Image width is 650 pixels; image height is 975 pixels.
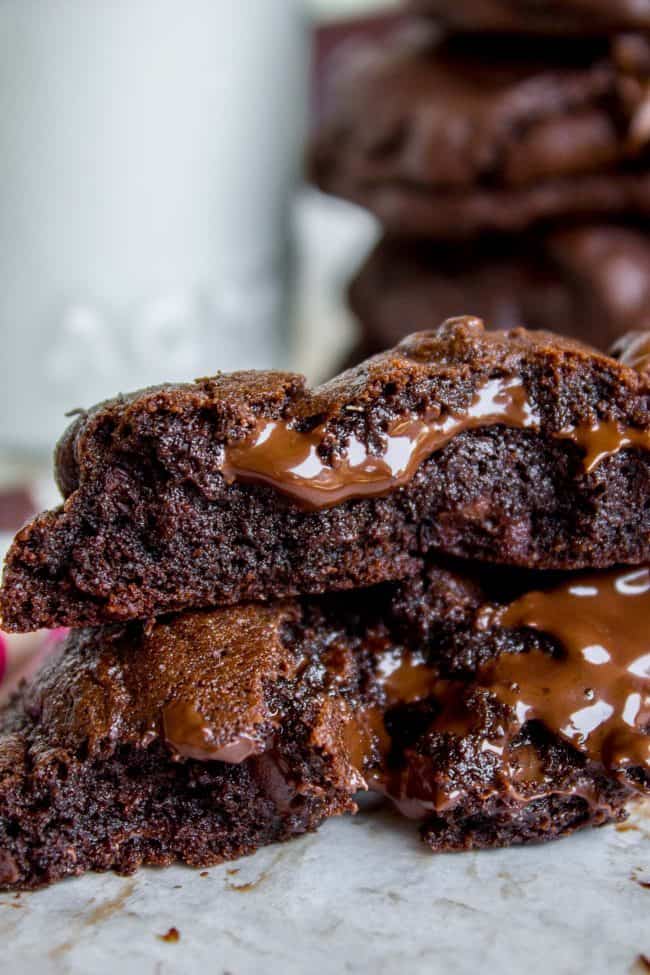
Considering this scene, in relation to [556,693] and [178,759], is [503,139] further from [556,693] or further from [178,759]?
[178,759]

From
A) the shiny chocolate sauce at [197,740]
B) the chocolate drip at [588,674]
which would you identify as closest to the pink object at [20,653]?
the shiny chocolate sauce at [197,740]

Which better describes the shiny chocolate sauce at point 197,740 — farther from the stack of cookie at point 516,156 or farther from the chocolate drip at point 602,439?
the stack of cookie at point 516,156

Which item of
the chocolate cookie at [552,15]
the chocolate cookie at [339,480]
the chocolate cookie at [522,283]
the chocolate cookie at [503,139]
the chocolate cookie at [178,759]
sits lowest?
the chocolate cookie at [178,759]

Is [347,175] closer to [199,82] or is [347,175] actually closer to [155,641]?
[199,82]

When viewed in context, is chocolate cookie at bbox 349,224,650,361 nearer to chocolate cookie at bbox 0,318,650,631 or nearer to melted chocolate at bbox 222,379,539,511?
chocolate cookie at bbox 0,318,650,631

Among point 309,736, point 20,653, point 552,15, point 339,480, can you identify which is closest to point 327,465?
point 339,480

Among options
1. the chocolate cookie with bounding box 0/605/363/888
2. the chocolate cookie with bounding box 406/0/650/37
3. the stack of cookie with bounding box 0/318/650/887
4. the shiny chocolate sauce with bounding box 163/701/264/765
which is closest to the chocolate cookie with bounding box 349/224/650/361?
the chocolate cookie with bounding box 406/0/650/37
